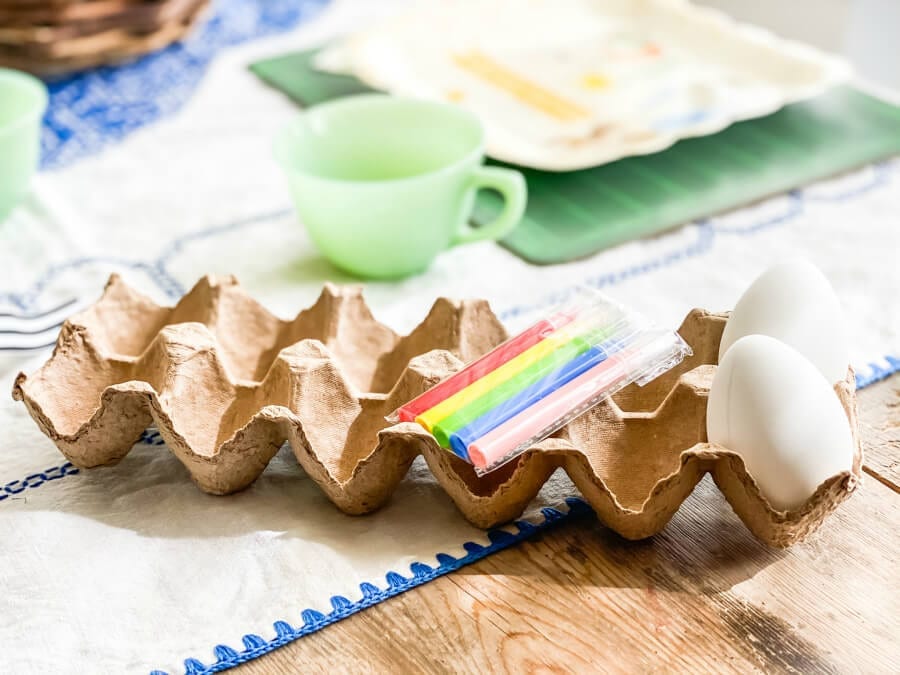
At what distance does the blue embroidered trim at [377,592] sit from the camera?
19.7 inches

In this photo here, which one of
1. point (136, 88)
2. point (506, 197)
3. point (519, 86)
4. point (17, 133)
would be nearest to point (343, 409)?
point (506, 197)

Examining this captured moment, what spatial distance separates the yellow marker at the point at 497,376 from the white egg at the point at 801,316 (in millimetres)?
96

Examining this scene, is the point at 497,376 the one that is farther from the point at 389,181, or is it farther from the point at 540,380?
the point at 389,181

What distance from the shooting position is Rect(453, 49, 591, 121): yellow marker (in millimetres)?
1001

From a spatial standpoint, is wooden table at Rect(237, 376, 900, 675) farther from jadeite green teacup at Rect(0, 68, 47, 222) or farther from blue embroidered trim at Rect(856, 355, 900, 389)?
jadeite green teacup at Rect(0, 68, 47, 222)

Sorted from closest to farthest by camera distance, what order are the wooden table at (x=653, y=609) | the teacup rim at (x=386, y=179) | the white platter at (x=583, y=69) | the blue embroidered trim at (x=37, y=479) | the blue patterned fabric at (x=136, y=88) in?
the wooden table at (x=653, y=609)
the blue embroidered trim at (x=37, y=479)
the teacup rim at (x=386, y=179)
the white platter at (x=583, y=69)
the blue patterned fabric at (x=136, y=88)

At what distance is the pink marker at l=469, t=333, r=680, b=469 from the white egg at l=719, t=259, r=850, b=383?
0.05m

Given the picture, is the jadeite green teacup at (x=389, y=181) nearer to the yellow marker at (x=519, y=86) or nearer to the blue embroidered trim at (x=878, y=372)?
the yellow marker at (x=519, y=86)

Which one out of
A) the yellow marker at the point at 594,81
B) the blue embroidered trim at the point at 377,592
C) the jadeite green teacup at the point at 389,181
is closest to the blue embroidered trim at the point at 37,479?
the blue embroidered trim at the point at 377,592

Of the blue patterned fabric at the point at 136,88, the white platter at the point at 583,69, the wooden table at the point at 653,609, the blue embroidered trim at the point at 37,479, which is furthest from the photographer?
the blue patterned fabric at the point at 136,88

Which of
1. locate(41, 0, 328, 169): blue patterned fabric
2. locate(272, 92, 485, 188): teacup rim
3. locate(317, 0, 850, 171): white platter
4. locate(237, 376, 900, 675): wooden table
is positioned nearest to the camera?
locate(237, 376, 900, 675): wooden table

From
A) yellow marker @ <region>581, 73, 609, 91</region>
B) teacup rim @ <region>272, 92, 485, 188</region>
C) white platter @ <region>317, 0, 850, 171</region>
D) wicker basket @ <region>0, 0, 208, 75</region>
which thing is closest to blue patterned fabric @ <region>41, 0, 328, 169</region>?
wicker basket @ <region>0, 0, 208, 75</region>

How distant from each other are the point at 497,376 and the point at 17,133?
0.51 metres

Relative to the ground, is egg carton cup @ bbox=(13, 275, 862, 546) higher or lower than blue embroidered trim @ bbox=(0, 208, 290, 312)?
higher
